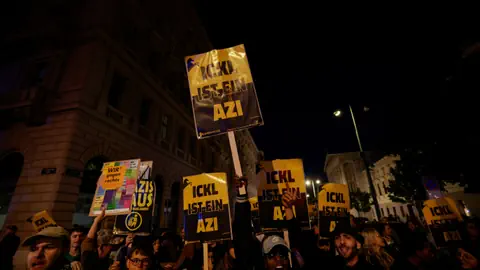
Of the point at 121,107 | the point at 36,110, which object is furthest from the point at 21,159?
the point at 121,107

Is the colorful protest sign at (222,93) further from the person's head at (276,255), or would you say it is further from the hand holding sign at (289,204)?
the person's head at (276,255)

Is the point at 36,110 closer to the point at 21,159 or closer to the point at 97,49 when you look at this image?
the point at 21,159

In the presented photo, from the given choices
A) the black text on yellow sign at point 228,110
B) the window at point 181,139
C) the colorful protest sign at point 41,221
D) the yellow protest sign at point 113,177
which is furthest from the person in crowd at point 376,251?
the window at point 181,139

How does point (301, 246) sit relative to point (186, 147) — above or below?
below

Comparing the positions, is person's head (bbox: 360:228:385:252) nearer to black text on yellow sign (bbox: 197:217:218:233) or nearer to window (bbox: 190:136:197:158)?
black text on yellow sign (bbox: 197:217:218:233)

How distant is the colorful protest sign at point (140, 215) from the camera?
537 cm

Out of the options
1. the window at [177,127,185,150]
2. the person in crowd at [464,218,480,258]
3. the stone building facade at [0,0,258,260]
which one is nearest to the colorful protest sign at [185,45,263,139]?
the person in crowd at [464,218,480,258]

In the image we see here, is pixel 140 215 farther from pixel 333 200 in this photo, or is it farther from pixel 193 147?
pixel 193 147

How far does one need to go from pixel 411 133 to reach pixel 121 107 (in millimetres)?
15288

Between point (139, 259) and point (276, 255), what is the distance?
6.27 ft

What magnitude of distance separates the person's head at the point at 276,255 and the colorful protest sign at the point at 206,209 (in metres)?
0.77

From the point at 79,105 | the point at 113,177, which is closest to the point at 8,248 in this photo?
the point at 113,177

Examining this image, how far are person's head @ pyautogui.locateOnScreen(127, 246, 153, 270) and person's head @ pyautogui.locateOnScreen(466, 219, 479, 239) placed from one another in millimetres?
6105

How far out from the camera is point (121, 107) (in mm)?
12867
